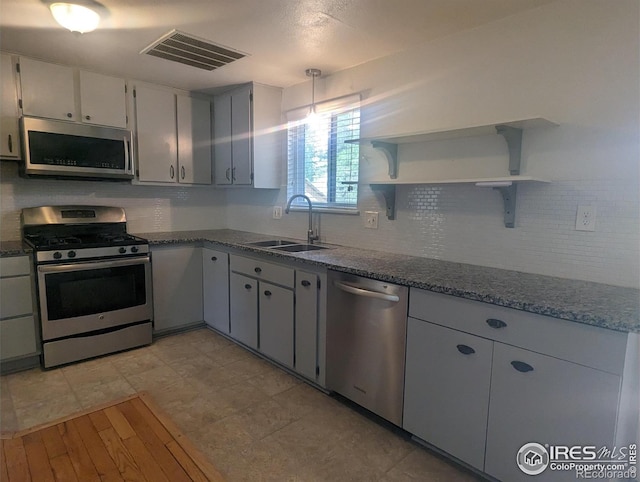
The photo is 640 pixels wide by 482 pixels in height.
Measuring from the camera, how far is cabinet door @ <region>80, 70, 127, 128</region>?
301 cm

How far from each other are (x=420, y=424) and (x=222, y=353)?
1.72 meters

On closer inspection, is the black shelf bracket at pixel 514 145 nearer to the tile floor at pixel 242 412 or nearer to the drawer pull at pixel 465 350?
the drawer pull at pixel 465 350

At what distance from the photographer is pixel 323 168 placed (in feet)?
10.3

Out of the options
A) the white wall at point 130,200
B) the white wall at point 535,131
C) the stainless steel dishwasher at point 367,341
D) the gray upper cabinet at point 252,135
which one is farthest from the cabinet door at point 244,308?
the white wall at point 130,200

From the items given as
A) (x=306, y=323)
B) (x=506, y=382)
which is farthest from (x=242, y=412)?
(x=506, y=382)

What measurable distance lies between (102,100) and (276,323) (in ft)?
7.66

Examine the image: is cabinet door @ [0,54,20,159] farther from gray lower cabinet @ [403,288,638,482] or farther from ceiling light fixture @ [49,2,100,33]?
gray lower cabinet @ [403,288,638,482]

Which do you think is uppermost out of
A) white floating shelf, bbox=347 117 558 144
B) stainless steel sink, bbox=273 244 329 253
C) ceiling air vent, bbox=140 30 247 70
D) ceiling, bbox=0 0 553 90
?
ceiling, bbox=0 0 553 90

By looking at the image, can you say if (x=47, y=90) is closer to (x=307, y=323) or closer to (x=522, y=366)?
(x=307, y=323)

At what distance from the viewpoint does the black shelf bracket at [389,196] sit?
2.55 m

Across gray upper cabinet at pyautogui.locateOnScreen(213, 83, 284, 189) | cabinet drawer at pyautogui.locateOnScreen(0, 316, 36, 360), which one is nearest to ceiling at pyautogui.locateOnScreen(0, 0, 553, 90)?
gray upper cabinet at pyautogui.locateOnScreen(213, 83, 284, 189)

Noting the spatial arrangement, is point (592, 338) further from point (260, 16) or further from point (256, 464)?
point (260, 16)

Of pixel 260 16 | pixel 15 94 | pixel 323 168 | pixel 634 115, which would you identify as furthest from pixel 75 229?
pixel 634 115

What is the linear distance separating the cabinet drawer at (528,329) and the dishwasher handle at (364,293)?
11cm
